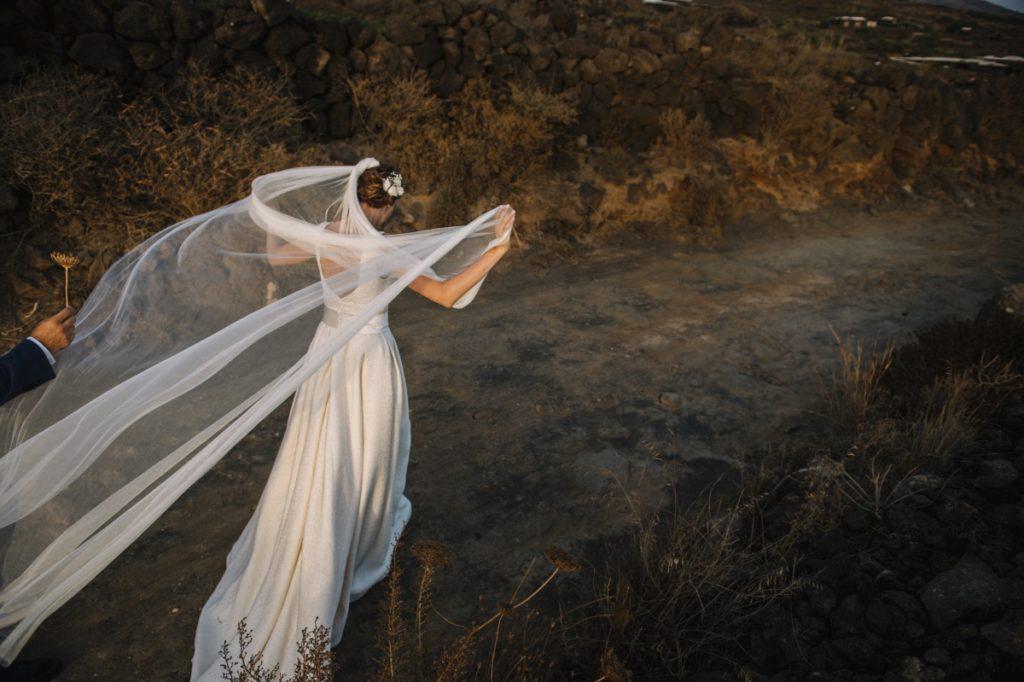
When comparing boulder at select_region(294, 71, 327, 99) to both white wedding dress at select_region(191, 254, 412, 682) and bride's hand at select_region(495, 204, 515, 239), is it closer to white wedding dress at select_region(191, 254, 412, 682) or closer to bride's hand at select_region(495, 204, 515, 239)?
bride's hand at select_region(495, 204, 515, 239)

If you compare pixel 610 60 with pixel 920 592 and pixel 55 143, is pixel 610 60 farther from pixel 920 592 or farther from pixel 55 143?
pixel 920 592

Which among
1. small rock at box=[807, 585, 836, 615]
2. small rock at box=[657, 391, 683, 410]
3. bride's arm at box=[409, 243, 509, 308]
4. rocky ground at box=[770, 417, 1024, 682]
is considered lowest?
small rock at box=[657, 391, 683, 410]

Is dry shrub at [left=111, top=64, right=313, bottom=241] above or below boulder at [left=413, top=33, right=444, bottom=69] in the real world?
below

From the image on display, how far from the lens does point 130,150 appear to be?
6.64 meters

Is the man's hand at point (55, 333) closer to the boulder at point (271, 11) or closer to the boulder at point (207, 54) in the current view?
the boulder at point (207, 54)

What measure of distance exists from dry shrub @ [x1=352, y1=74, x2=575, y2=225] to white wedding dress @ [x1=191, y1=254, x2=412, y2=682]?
5.05m

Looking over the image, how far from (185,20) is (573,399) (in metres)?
6.25

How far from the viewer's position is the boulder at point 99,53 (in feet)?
23.3

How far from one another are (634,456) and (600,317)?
8.08ft

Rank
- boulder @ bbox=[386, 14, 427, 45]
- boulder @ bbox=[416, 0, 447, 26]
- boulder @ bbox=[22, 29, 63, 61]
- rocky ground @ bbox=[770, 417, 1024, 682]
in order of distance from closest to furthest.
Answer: rocky ground @ bbox=[770, 417, 1024, 682] < boulder @ bbox=[22, 29, 63, 61] < boulder @ bbox=[386, 14, 427, 45] < boulder @ bbox=[416, 0, 447, 26]

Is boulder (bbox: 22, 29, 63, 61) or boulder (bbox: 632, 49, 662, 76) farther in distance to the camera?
boulder (bbox: 632, 49, 662, 76)

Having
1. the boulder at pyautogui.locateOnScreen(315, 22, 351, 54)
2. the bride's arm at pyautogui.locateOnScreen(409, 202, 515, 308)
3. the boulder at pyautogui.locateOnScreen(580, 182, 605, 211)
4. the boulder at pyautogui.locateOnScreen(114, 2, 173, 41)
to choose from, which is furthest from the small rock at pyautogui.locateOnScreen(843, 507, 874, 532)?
the boulder at pyautogui.locateOnScreen(114, 2, 173, 41)

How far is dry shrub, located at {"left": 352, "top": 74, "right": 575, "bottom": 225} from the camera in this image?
27.8 feet

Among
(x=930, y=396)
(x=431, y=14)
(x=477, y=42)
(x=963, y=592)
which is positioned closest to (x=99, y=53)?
(x=431, y=14)
